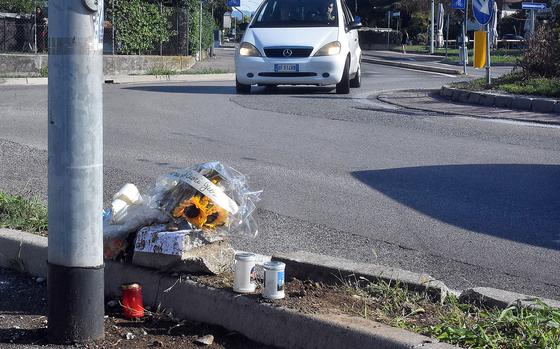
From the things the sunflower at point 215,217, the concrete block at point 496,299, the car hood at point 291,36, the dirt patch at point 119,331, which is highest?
the car hood at point 291,36

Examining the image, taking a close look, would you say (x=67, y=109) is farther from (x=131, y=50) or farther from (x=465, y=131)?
(x=131, y=50)

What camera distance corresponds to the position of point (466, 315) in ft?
13.1

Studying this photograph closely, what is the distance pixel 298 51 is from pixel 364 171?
738cm

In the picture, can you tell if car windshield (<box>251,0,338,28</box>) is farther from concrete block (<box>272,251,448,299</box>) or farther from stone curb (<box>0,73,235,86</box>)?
concrete block (<box>272,251,448,299</box>)

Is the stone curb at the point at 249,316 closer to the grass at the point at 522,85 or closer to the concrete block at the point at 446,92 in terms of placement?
the grass at the point at 522,85

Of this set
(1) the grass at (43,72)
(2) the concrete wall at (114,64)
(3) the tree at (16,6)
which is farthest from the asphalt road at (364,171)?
(3) the tree at (16,6)

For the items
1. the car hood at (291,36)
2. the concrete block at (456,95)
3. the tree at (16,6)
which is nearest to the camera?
the concrete block at (456,95)

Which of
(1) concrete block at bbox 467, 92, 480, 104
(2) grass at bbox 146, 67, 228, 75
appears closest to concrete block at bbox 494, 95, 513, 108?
(1) concrete block at bbox 467, 92, 480, 104

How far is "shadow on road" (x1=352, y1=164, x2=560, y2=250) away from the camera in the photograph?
260 inches

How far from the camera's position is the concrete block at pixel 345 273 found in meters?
4.32

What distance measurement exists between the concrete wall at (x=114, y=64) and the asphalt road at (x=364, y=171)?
23.5 ft

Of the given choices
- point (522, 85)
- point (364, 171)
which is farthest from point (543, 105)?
point (364, 171)

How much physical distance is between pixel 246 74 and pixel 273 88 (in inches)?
74.9

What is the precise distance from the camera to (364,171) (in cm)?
874
